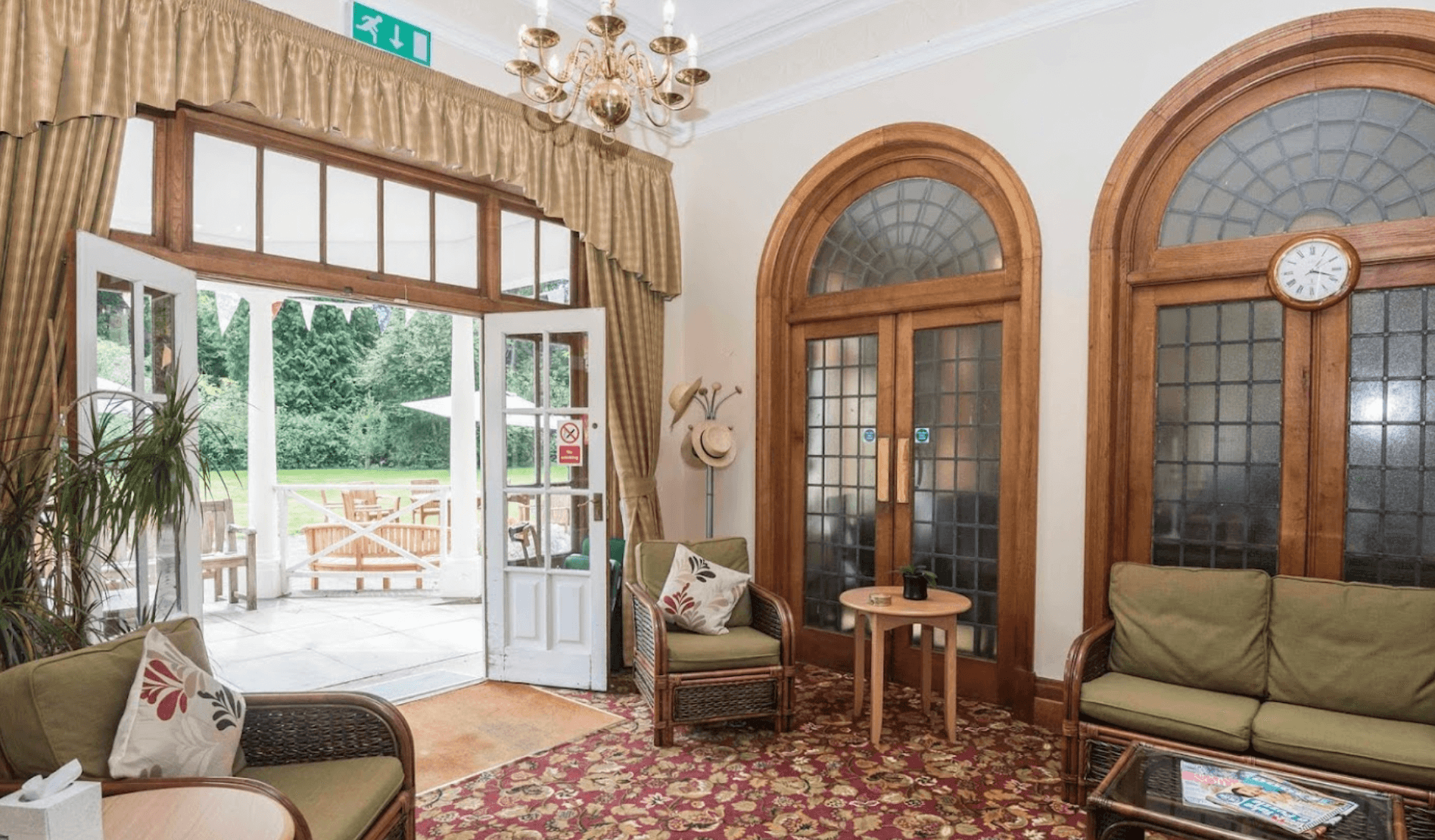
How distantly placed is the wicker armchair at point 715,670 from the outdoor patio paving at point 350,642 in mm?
1403

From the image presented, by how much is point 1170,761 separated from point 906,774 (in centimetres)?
112

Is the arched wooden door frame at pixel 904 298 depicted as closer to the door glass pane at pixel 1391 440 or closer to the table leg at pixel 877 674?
the table leg at pixel 877 674

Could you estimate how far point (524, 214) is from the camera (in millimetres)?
4961

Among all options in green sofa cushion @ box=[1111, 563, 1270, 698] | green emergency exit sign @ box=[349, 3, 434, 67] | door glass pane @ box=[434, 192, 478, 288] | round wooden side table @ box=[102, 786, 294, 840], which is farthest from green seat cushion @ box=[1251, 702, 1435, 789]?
green emergency exit sign @ box=[349, 3, 434, 67]

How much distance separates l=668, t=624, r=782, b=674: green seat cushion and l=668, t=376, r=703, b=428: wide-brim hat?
1.59 m

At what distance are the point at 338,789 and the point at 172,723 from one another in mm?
454

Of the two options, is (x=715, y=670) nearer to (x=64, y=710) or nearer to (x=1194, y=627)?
(x=1194, y=627)

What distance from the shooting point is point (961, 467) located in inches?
178

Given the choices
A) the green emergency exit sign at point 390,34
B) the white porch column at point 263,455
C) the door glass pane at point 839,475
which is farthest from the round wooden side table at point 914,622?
the white porch column at point 263,455

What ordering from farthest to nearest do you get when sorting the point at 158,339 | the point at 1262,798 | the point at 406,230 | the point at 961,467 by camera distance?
the point at 961,467 → the point at 406,230 → the point at 158,339 → the point at 1262,798

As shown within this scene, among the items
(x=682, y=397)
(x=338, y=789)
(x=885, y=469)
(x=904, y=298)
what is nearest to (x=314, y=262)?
(x=682, y=397)

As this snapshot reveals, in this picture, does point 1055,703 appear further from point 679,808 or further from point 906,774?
point 679,808

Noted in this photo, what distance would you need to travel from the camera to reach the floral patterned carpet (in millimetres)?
2994

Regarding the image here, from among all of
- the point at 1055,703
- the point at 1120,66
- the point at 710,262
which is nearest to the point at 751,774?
the point at 1055,703
